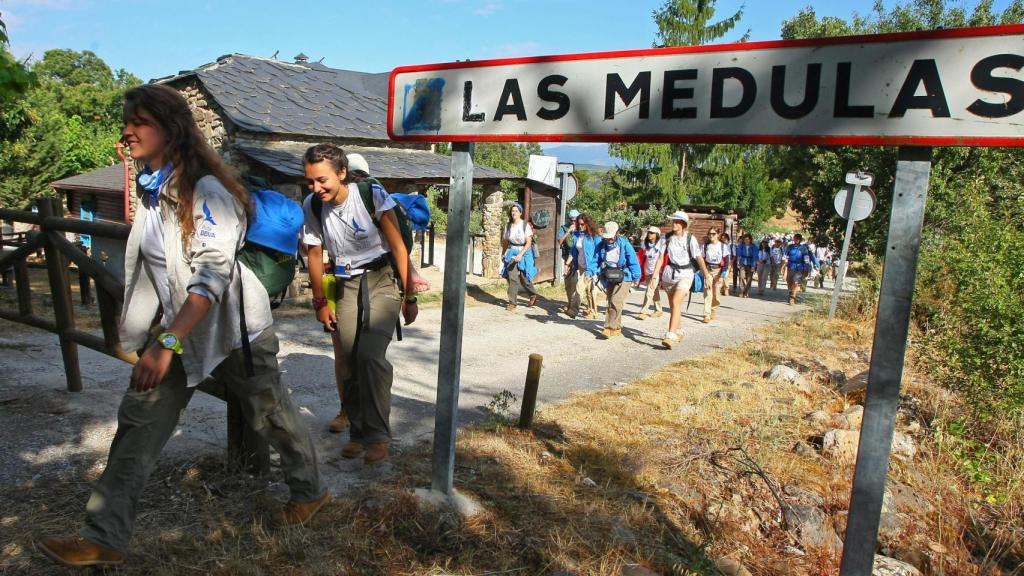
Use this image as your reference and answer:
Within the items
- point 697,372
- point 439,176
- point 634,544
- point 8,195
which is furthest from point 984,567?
point 8,195

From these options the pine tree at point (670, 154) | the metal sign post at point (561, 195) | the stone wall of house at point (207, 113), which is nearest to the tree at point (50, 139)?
the stone wall of house at point (207, 113)

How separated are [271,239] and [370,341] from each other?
1031 millimetres

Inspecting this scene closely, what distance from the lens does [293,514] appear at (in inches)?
115

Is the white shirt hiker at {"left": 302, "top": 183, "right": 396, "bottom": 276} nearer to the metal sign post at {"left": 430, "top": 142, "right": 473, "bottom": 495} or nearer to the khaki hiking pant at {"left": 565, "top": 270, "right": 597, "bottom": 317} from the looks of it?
the metal sign post at {"left": 430, "top": 142, "right": 473, "bottom": 495}

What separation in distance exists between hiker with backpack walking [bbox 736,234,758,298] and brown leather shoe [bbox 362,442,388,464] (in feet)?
51.4

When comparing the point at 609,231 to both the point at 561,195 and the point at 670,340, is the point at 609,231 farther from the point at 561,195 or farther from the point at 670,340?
the point at 561,195

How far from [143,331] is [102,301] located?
67.1 inches

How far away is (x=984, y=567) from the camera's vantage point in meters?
3.76

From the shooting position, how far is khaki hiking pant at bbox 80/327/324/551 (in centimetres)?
248

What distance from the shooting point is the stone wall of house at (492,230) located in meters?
16.2

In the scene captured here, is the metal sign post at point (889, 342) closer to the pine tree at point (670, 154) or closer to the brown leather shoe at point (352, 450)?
the brown leather shoe at point (352, 450)

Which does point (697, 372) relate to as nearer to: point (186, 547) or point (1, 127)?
point (186, 547)

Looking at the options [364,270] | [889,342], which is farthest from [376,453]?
[889,342]

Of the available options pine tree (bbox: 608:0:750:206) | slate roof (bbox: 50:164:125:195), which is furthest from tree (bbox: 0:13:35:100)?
pine tree (bbox: 608:0:750:206)
